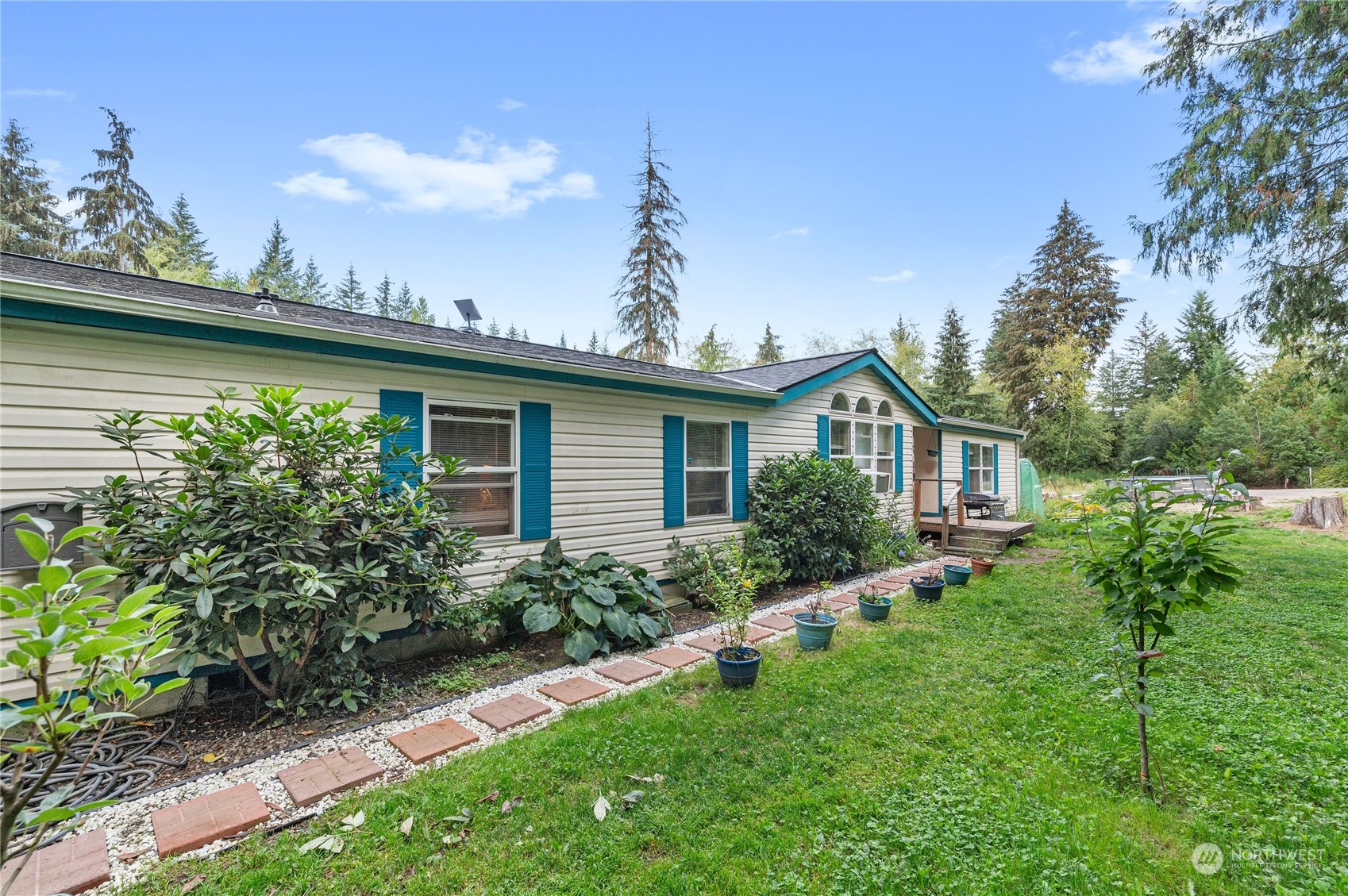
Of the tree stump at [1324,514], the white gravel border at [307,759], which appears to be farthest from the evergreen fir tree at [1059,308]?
the white gravel border at [307,759]

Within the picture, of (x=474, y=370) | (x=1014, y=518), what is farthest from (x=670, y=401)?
(x=1014, y=518)

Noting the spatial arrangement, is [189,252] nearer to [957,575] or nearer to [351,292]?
[351,292]

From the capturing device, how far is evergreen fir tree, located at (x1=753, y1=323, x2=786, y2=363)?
31047mm

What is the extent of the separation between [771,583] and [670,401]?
8.86 feet

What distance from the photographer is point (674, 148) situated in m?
18.1

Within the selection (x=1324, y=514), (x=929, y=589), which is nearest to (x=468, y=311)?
(x=929, y=589)

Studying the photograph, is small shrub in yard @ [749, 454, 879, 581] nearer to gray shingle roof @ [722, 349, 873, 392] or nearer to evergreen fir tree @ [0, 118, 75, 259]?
gray shingle roof @ [722, 349, 873, 392]

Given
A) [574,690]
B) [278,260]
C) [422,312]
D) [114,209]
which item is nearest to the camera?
[574,690]

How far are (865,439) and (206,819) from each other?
927 cm

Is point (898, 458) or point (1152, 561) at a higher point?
point (898, 458)

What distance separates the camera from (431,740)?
321 centimetres

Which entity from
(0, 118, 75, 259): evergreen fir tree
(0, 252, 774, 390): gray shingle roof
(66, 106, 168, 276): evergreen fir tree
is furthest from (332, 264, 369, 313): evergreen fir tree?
(0, 252, 774, 390): gray shingle roof

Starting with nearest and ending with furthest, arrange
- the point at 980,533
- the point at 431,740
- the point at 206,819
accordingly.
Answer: the point at 206,819 → the point at 431,740 → the point at 980,533

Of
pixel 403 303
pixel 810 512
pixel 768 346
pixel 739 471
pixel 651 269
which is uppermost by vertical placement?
pixel 403 303
